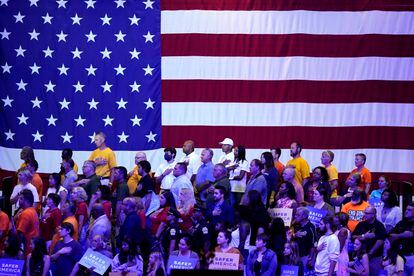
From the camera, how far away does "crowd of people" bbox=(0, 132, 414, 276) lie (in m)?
15.4

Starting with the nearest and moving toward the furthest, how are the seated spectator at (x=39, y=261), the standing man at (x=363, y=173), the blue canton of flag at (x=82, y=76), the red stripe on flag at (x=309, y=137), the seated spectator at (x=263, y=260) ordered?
the seated spectator at (x=39, y=261) < the seated spectator at (x=263, y=260) < the standing man at (x=363, y=173) < the red stripe on flag at (x=309, y=137) < the blue canton of flag at (x=82, y=76)

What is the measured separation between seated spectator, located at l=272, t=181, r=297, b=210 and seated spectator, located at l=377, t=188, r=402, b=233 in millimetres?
1462

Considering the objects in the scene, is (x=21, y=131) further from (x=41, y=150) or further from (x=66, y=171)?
(x=66, y=171)

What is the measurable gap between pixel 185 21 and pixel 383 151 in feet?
15.0

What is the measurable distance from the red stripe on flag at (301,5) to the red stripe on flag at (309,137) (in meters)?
2.31

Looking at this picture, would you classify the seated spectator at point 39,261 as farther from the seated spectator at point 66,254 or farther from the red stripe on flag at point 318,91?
the red stripe on flag at point 318,91

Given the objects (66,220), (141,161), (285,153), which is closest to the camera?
(66,220)

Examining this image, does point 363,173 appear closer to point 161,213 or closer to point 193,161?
point 193,161

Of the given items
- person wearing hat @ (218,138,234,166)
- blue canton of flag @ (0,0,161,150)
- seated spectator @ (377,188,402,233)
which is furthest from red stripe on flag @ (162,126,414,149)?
seated spectator @ (377,188,402,233)

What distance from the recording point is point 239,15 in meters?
21.6

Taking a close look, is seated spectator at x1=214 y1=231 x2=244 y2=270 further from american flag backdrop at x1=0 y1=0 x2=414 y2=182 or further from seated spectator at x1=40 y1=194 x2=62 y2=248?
american flag backdrop at x1=0 y1=0 x2=414 y2=182

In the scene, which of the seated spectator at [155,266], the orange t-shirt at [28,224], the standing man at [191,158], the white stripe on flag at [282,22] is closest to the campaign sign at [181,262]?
the seated spectator at [155,266]

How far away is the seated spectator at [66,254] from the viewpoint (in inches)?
604

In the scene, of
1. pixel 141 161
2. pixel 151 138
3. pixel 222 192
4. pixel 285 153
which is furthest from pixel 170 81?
pixel 222 192
